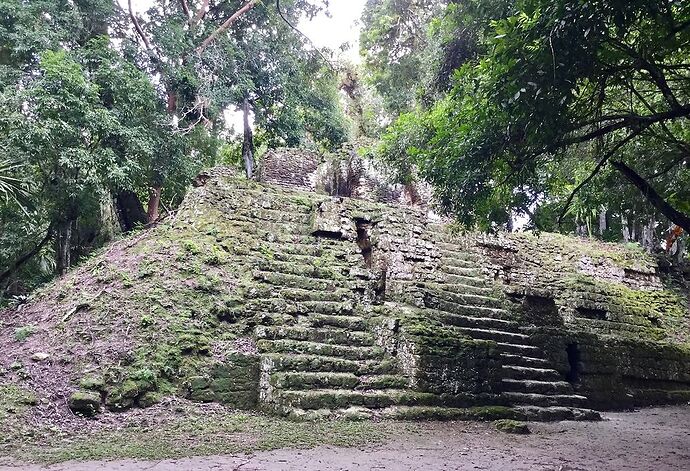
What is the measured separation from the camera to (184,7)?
40.7ft

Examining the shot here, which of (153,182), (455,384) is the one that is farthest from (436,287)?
(153,182)

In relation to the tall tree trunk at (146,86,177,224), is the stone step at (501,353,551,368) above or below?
below

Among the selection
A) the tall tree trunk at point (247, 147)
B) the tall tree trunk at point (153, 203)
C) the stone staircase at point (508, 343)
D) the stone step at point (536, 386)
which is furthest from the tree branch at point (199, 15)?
the stone step at point (536, 386)

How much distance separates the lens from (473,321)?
780 cm

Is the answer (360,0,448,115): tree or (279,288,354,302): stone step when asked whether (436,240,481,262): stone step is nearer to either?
(279,288,354,302): stone step

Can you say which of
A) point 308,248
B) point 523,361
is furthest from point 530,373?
point 308,248

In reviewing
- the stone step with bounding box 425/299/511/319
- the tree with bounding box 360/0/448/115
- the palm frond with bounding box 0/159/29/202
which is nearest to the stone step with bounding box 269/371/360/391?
the stone step with bounding box 425/299/511/319

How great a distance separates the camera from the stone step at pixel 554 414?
6293mm

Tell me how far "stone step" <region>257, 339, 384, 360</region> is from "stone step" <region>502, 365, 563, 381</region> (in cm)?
200

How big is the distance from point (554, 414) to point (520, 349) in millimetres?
1263

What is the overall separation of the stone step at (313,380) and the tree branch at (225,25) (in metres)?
8.74

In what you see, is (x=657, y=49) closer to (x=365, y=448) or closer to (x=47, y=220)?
(x=365, y=448)

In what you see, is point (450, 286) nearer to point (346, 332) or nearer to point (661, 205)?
point (346, 332)

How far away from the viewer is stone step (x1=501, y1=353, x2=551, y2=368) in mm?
7328
